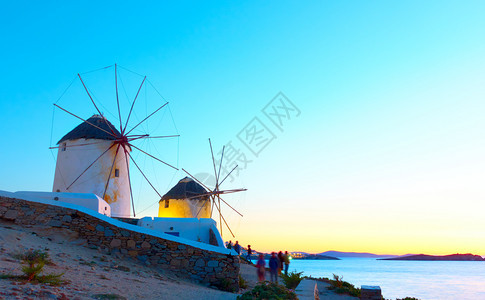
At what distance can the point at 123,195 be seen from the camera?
1758cm

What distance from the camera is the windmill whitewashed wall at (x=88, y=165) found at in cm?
1656

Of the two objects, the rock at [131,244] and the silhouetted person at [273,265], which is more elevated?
the rock at [131,244]

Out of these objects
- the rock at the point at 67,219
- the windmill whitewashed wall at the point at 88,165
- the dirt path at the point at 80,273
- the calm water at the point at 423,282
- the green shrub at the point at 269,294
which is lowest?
the calm water at the point at 423,282

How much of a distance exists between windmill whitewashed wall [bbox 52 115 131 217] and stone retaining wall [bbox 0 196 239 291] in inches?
288

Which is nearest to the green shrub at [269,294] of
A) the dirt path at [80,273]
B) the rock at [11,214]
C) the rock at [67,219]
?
the dirt path at [80,273]

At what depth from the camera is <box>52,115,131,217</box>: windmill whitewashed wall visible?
1656cm

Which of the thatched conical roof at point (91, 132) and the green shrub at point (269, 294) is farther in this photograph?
the thatched conical roof at point (91, 132)

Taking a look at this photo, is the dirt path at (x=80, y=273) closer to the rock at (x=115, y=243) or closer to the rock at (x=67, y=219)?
the rock at (x=67, y=219)

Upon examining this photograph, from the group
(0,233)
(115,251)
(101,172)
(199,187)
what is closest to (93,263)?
(115,251)

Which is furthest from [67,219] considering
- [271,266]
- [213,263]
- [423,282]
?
[423,282]

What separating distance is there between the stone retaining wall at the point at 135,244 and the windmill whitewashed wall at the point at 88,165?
7.30 meters

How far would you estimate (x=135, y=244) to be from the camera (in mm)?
9172

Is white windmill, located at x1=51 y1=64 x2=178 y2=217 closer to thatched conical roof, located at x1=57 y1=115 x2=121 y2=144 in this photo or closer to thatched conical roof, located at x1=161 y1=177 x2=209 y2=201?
thatched conical roof, located at x1=57 y1=115 x2=121 y2=144

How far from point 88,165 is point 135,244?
28.6 ft
